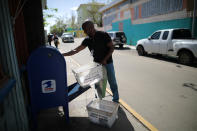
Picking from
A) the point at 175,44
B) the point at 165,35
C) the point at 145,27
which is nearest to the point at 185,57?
the point at 175,44

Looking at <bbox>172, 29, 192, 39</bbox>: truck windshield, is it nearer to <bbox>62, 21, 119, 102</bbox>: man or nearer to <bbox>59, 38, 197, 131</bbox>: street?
<bbox>59, 38, 197, 131</bbox>: street

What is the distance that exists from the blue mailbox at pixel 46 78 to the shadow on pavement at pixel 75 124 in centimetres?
41

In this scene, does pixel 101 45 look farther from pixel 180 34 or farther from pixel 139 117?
pixel 180 34

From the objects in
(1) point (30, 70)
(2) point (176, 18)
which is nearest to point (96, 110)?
(1) point (30, 70)

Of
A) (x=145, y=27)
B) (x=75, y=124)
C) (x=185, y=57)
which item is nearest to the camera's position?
(x=75, y=124)

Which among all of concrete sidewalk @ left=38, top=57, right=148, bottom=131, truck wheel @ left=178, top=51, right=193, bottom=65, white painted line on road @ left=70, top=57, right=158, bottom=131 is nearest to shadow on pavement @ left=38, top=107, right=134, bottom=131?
concrete sidewalk @ left=38, top=57, right=148, bottom=131

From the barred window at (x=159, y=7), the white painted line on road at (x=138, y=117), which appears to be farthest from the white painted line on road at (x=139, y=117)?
the barred window at (x=159, y=7)

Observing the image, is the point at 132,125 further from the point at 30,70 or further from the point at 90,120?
the point at 30,70

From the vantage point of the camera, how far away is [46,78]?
2.54 m

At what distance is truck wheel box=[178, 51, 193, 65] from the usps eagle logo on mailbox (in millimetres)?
7499

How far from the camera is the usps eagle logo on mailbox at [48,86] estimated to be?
256cm

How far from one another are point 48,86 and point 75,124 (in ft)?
3.20

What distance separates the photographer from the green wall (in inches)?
481

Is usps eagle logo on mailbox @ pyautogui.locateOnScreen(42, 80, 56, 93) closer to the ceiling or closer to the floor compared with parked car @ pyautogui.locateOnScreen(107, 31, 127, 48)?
closer to the floor
